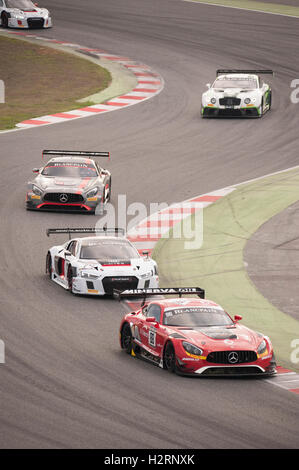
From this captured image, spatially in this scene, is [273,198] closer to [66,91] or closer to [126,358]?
[126,358]

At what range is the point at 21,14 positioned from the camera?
4950cm

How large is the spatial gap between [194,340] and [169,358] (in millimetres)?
558

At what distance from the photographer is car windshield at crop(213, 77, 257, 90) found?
36469 mm

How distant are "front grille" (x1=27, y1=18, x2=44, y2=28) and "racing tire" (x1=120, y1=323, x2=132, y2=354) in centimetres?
3481

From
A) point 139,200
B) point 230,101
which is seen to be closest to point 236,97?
point 230,101

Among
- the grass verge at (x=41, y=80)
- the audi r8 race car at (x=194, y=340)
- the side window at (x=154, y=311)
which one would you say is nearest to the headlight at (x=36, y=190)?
the grass verge at (x=41, y=80)

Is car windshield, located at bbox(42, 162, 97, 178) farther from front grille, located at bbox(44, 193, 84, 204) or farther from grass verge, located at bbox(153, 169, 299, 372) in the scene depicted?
grass verge, located at bbox(153, 169, 299, 372)

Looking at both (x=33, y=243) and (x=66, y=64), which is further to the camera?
(x=66, y=64)

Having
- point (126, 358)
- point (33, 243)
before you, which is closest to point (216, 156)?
point (33, 243)

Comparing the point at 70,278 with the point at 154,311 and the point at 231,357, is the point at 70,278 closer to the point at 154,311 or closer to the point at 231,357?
the point at 154,311

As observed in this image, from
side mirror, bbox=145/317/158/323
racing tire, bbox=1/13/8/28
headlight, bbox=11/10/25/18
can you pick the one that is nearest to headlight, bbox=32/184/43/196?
side mirror, bbox=145/317/158/323

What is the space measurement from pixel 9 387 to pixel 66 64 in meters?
32.0
